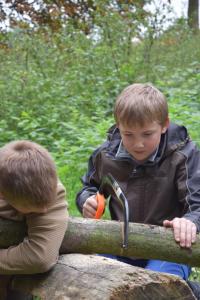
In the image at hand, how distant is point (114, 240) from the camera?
2.73 meters

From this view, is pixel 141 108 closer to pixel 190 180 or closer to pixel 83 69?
pixel 190 180

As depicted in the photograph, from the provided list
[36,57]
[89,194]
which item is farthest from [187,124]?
[36,57]

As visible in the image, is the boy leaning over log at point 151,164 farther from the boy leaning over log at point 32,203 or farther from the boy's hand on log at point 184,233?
the boy leaning over log at point 32,203

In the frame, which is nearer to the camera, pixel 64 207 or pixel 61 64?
pixel 64 207

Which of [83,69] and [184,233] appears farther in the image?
[83,69]

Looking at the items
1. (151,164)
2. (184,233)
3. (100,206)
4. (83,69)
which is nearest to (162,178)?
(151,164)

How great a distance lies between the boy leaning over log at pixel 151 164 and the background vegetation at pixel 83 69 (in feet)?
11.5

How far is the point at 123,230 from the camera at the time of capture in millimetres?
2668

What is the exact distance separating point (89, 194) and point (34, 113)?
5264mm

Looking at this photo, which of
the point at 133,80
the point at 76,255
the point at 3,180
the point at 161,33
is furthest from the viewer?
the point at 161,33

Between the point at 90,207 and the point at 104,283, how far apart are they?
2.66 ft

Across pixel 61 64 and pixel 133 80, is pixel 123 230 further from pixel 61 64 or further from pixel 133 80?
pixel 61 64

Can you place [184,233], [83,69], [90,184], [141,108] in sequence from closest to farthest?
[184,233], [141,108], [90,184], [83,69]

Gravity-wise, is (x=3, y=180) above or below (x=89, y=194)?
above
